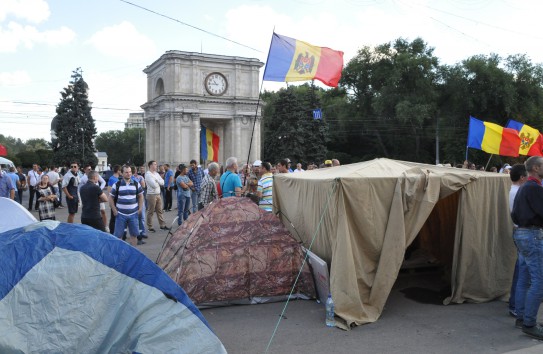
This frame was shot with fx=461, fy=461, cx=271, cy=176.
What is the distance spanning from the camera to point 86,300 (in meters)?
4.09

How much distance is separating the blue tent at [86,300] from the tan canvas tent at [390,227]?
7.95ft

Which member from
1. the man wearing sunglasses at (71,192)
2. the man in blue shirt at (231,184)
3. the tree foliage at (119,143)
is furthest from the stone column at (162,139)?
the tree foliage at (119,143)

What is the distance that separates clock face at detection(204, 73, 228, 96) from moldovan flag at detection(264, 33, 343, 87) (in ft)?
128

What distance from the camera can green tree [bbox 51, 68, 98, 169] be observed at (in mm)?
44838

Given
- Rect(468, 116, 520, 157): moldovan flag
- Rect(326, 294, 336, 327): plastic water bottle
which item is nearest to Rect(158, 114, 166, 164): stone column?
Rect(468, 116, 520, 157): moldovan flag

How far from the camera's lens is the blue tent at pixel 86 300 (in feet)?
12.7

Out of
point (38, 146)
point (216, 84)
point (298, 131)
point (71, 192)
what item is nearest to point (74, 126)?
point (216, 84)

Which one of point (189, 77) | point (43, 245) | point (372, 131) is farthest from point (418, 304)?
point (372, 131)

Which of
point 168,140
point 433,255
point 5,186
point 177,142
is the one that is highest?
point 168,140

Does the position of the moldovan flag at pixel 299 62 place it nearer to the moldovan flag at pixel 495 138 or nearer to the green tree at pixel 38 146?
the moldovan flag at pixel 495 138

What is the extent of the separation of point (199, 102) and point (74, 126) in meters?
12.5

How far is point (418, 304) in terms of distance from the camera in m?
6.93

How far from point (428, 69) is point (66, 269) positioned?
47972 mm

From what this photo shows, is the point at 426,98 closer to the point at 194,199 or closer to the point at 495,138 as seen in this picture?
the point at 495,138
